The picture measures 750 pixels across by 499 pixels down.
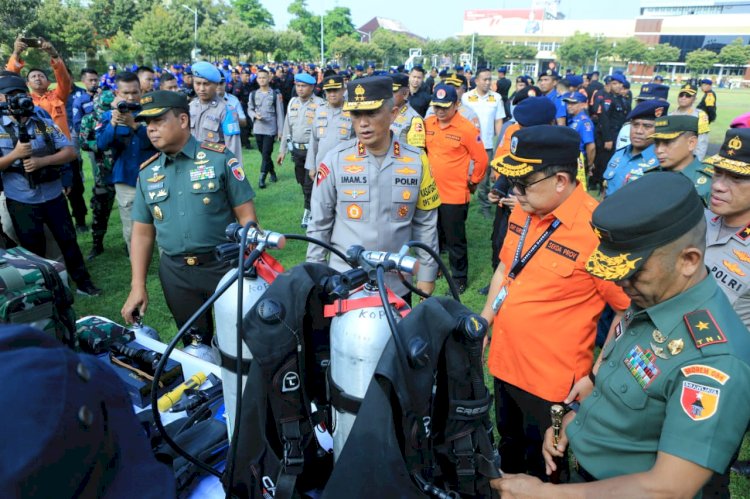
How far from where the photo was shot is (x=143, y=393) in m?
2.38

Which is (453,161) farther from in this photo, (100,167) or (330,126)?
(100,167)

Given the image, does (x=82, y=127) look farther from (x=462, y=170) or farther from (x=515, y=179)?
(x=515, y=179)

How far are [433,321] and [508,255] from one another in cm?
148

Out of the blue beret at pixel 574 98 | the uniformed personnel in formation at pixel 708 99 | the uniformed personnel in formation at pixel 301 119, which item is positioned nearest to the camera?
the uniformed personnel in formation at pixel 301 119

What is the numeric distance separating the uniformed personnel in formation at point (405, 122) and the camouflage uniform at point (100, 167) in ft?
11.2

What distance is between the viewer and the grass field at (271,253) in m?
5.10

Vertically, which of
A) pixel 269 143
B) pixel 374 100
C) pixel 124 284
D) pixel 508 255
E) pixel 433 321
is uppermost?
pixel 374 100

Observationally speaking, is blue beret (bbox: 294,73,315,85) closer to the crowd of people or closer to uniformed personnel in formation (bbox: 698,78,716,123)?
the crowd of people

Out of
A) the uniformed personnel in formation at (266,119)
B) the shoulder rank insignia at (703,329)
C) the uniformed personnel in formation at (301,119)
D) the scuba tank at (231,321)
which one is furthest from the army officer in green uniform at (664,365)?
the uniformed personnel in formation at (266,119)

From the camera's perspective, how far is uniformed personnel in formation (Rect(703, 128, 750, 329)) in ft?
8.61

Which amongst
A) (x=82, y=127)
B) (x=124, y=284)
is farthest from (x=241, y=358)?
(x=82, y=127)

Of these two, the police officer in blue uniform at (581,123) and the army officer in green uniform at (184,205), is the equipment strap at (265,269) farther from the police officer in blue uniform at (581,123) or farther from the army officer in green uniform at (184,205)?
the police officer in blue uniform at (581,123)

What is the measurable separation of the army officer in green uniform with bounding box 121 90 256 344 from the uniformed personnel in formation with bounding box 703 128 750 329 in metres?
2.87

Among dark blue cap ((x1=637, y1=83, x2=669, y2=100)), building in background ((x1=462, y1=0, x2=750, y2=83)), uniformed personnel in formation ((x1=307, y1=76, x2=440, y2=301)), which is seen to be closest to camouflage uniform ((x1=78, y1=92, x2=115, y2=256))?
uniformed personnel in formation ((x1=307, y1=76, x2=440, y2=301))
